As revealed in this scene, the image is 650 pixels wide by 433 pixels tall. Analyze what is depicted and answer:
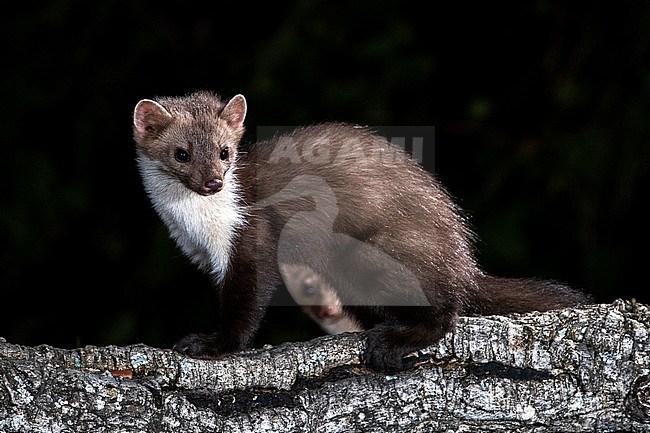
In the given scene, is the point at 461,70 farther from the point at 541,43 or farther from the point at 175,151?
the point at 175,151

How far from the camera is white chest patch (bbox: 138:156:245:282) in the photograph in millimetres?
3516

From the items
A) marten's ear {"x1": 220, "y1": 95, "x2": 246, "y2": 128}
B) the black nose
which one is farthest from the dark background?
the black nose

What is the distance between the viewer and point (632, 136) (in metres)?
→ 5.57

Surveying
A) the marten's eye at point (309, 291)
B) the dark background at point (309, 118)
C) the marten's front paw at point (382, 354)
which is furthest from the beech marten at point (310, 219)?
the dark background at point (309, 118)

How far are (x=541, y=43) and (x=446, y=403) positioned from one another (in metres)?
3.51

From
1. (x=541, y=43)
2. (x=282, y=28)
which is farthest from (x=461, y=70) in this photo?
(x=282, y=28)

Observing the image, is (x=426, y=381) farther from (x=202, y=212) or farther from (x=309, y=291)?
(x=309, y=291)

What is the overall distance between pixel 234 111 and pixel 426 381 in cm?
117

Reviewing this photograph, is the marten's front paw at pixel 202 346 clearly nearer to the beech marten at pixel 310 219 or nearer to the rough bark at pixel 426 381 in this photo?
the beech marten at pixel 310 219

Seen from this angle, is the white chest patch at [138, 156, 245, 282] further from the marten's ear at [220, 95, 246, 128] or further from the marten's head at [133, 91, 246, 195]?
the marten's ear at [220, 95, 246, 128]

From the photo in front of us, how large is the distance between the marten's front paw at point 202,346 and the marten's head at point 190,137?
47 centimetres

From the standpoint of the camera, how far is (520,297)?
11.6ft

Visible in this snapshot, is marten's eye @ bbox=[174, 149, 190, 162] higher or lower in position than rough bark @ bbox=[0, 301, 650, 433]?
higher

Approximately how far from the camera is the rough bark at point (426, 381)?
9.37 feet
